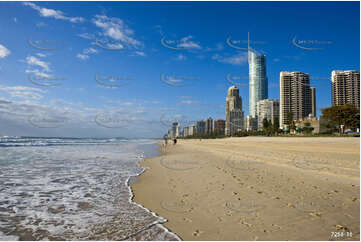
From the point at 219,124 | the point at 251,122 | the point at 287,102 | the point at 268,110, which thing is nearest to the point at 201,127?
the point at 219,124

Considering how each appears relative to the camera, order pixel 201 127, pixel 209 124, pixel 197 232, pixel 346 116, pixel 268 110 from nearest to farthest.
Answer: pixel 197 232
pixel 346 116
pixel 268 110
pixel 209 124
pixel 201 127

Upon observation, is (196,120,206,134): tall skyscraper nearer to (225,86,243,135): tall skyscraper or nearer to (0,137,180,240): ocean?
(225,86,243,135): tall skyscraper

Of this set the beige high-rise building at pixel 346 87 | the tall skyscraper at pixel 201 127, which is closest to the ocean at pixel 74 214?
the beige high-rise building at pixel 346 87

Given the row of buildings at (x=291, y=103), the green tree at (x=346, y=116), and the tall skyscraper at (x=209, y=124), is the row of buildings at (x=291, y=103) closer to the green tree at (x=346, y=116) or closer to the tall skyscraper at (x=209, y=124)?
the tall skyscraper at (x=209, y=124)

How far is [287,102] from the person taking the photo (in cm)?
12025

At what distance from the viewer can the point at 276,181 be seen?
24.7 feet

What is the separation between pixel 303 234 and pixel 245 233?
94 cm

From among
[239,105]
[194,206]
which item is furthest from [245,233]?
[239,105]

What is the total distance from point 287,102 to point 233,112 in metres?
38.2

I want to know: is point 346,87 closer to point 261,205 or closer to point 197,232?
point 261,205

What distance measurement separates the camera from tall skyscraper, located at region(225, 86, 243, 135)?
149625mm

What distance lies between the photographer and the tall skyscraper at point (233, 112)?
14962 centimetres

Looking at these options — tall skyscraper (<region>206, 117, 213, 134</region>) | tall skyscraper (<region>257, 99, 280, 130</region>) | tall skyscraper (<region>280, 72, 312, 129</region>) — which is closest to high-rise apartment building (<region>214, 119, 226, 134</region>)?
tall skyscraper (<region>206, 117, 213, 134</region>)

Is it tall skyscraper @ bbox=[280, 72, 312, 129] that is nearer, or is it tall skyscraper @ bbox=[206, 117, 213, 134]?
tall skyscraper @ bbox=[280, 72, 312, 129]
